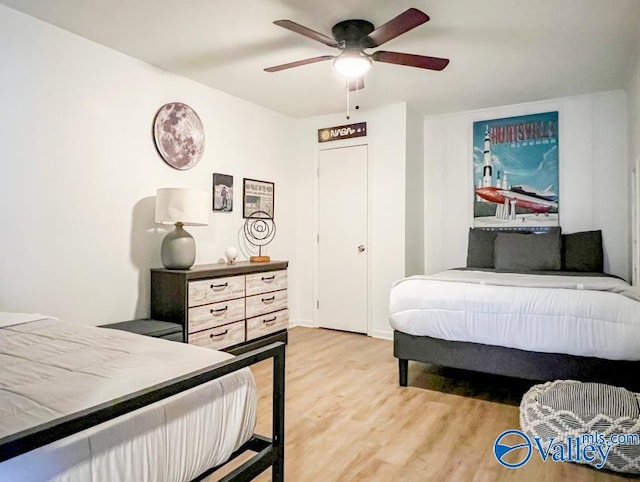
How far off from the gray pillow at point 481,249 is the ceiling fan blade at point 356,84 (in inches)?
75.4

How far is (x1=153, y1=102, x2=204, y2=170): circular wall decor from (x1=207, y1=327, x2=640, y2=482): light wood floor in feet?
6.32

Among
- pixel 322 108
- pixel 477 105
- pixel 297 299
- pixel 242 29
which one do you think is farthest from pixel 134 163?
pixel 477 105

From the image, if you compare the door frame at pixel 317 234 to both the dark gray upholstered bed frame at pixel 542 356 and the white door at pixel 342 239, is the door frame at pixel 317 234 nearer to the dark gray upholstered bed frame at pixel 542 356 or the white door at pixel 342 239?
the white door at pixel 342 239

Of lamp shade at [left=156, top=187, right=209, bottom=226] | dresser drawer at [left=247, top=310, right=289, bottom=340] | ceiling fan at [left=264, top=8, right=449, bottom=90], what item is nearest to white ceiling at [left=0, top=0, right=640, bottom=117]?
ceiling fan at [left=264, top=8, right=449, bottom=90]

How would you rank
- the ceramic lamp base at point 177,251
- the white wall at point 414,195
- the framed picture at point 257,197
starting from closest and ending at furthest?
the ceramic lamp base at point 177,251, the framed picture at point 257,197, the white wall at point 414,195

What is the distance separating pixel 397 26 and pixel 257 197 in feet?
8.40

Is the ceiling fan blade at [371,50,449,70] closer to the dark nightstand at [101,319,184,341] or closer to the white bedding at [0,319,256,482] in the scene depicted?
the white bedding at [0,319,256,482]

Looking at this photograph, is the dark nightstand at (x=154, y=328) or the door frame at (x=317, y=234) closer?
the dark nightstand at (x=154, y=328)

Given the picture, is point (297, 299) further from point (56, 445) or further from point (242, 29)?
Answer: point (56, 445)

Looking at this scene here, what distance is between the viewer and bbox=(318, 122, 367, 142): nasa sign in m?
4.62

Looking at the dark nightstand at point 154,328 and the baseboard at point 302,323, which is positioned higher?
the dark nightstand at point 154,328

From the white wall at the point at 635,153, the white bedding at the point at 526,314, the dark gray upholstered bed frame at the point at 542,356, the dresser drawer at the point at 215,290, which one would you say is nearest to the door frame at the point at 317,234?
the dark gray upholstered bed frame at the point at 542,356

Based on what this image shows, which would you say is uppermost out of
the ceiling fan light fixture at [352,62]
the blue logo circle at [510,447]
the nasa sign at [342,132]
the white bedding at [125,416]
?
the nasa sign at [342,132]

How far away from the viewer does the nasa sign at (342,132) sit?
462 centimetres
